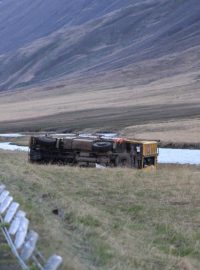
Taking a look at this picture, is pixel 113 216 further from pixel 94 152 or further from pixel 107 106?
pixel 107 106

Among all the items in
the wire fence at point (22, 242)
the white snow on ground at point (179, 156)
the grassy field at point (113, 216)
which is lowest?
the white snow on ground at point (179, 156)

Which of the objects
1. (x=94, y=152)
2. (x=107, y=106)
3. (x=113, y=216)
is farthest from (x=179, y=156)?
(x=107, y=106)

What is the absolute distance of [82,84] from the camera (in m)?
193

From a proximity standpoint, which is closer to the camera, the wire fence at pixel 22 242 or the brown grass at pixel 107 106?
the wire fence at pixel 22 242

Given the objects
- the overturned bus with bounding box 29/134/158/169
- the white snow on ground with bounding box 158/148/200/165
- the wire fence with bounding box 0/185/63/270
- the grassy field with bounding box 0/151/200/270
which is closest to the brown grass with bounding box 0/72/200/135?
the white snow on ground with bounding box 158/148/200/165

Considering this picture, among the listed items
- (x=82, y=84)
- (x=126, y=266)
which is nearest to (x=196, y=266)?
(x=126, y=266)

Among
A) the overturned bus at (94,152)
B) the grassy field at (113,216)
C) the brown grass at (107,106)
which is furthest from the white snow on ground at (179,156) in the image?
the grassy field at (113,216)

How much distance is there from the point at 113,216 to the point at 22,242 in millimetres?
8116

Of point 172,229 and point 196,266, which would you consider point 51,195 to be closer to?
point 172,229

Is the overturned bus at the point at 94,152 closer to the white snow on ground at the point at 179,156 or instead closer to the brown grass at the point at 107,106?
the white snow on ground at the point at 179,156

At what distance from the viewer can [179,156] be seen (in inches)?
2057

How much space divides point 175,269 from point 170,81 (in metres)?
159

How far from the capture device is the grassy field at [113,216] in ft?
41.4

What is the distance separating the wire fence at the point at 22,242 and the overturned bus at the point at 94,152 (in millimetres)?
24004
